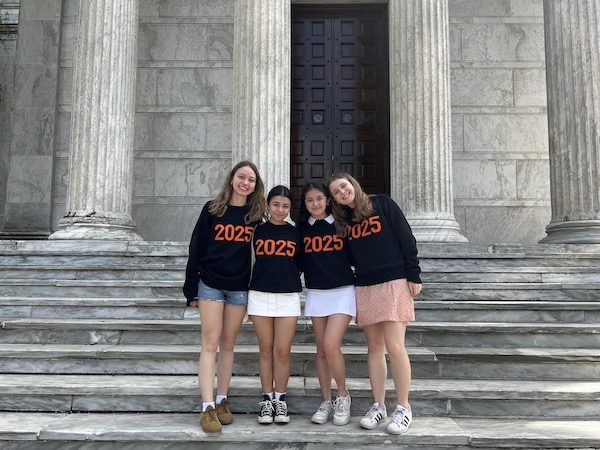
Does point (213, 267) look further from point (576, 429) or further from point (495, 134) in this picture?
point (495, 134)

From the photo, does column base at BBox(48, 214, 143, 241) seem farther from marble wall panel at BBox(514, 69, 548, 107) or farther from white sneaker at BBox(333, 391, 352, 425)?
marble wall panel at BBox(514, 69, 548, 107)

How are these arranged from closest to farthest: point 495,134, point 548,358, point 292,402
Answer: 1. point 292,402
2. point 548,358
3. point 495,134

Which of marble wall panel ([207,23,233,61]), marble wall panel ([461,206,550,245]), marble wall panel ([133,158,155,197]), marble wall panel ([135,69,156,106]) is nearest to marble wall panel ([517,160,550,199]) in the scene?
marble wall panel ([461,206,550,245])

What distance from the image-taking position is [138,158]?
12078 mm

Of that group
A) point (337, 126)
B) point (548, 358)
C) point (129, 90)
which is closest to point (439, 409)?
point (548, 358)

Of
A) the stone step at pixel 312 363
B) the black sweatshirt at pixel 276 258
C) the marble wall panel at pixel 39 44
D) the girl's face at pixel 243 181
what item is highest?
the marble wall panel at pixel 39 44

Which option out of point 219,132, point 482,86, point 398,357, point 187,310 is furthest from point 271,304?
point 482,86

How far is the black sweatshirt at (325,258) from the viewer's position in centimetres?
416

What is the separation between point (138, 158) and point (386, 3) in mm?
6894

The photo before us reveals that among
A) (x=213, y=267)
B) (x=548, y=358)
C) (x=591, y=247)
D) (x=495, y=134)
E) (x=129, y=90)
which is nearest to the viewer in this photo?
(x=213, y=267)

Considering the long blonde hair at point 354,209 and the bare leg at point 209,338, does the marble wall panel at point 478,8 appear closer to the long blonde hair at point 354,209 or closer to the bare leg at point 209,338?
the long blonde hair at point 354,209

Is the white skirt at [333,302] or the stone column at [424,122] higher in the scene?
the stone column at [424,122]

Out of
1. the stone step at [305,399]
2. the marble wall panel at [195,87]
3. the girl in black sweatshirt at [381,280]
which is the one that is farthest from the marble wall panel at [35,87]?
the girl in black sweatshirt at [381,280]

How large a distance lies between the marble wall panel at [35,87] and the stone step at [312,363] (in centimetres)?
856
